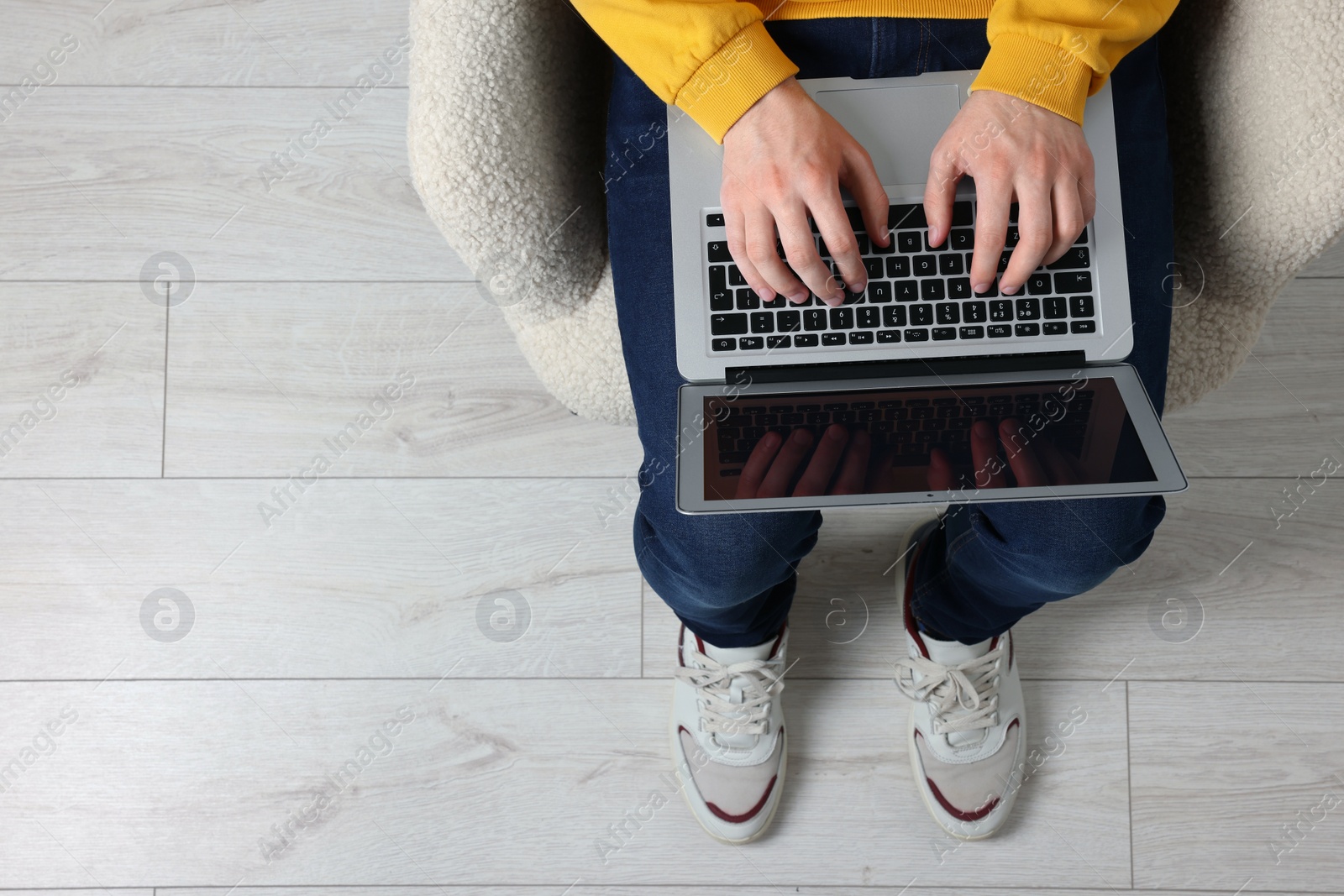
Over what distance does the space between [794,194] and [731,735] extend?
57 cm

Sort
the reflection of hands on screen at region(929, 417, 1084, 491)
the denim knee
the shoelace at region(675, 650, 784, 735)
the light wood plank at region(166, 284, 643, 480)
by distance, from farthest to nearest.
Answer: the light wood plank at region(166, 284, 643, 480) < the shoelace at region(675, 650, 784, 735) < the denim knee < the reflection of hands on screen at region(929, 417, 1084, 491)

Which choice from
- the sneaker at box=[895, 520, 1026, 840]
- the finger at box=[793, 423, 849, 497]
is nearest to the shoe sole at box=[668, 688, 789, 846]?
the sneaker at box=[895, 520, 1026, 840]

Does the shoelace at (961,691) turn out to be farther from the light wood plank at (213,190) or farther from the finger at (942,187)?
the light wood plank at (213,190)

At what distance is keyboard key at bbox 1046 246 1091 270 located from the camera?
645 mm

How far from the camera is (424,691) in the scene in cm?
101

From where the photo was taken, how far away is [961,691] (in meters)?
0.95

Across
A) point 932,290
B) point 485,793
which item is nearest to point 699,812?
point 485,793

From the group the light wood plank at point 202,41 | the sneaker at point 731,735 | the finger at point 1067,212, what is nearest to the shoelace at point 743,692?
the sneaker at point 731,735

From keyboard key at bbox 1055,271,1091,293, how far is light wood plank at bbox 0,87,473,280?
0.67 meters

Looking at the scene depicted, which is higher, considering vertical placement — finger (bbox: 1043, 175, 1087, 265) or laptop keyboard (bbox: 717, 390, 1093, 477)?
finger (bbox: 1043, 175, 1087, 265)

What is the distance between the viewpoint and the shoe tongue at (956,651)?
3.09 feet

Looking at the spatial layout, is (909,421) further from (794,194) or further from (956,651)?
(956,651)

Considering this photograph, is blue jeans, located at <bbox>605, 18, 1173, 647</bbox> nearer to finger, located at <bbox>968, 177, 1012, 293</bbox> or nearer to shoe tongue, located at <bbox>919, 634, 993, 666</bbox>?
finger, located at <bbox>968, 177, 1012, 293</bbox>

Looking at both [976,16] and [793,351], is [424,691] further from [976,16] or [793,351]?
[976,16]
